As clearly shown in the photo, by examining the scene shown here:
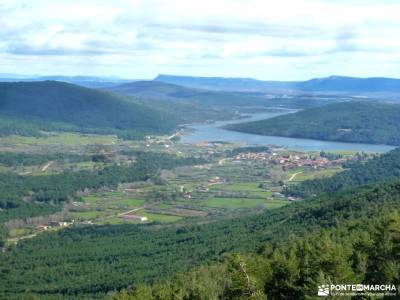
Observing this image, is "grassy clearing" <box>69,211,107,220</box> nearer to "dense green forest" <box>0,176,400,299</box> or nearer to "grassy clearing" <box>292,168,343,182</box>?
"dense green forest" <box>0,176,400,299</box>

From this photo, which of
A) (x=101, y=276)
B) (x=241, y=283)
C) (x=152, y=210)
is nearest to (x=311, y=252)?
(x=241, y=283)

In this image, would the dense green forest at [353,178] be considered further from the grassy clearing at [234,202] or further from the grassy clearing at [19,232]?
the grassy clearing at [19,232]

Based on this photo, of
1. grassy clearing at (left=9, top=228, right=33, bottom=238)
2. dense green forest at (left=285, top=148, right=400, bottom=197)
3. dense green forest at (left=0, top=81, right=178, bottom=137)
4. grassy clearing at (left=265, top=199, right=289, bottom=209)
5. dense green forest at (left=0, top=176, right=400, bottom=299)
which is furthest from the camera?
dense green forest at (left=0, top=81, right=178, bottom=137)

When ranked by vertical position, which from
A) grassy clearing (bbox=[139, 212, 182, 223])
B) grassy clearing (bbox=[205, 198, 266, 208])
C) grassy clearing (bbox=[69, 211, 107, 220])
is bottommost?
grassy clearing (bbox=[69, 211, 107, 220])

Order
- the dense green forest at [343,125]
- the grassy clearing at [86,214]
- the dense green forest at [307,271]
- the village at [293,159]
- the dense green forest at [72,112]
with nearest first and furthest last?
1. the dense green forest at [307,271]
2. the grassy clearing at [86,214]
3. the village at [293,159]
4. the dense green forest at [343,125]
5. the dense green forest at [72,112]

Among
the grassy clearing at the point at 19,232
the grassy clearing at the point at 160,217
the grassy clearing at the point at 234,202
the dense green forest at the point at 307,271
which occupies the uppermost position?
the dense green forest at the point at 307,271

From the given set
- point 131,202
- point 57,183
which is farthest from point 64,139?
point 131,202

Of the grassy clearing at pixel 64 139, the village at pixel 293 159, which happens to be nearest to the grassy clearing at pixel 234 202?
the village at pixel 293 159

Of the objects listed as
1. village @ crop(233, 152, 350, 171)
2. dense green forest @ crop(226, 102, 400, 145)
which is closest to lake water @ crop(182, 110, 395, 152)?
dense green forest @ crop(226, 102, 400, 145)
